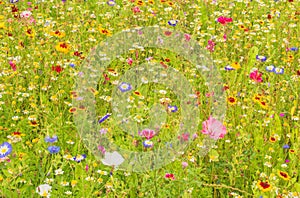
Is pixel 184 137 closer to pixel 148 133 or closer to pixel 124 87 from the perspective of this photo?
pixel 148 133

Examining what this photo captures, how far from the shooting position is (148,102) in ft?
10.6

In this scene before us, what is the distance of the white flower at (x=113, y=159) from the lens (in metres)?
2.41

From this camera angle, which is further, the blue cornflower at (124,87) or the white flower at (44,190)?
the blue cornflower at (124,87)

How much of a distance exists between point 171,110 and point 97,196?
0.76 meters

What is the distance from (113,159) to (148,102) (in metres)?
0.87

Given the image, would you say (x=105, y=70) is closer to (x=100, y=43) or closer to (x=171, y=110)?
(x=100, y=43)

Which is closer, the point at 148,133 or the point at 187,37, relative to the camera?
the point at 148,133

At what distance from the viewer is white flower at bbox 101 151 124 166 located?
2408mm

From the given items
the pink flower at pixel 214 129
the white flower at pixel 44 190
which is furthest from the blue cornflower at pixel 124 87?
the white flower at pixel 44 190

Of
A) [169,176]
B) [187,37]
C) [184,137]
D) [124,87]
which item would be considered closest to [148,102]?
[124,87]

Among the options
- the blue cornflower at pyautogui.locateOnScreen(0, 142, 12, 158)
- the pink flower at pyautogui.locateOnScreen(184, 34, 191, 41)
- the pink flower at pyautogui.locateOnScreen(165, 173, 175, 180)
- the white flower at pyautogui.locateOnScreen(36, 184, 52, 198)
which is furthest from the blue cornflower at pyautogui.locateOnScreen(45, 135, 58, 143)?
the pink flower at pyautogui.locateOnScreen(184, 34, 191, 41)

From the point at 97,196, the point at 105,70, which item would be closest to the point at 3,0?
the point at 105,70

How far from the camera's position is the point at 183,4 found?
4.65m

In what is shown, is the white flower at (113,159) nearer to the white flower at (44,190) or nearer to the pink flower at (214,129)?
the white flower at (44,190)
